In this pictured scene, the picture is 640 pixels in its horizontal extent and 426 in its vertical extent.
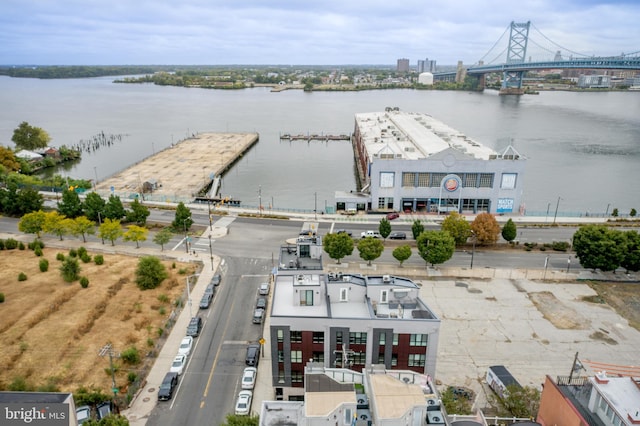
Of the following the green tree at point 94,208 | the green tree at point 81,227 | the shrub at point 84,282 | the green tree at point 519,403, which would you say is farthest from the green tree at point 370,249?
the green tree at point 94,208

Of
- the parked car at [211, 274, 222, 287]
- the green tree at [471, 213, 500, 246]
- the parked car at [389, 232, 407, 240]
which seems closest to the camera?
the parked car at [211, 274, 222, 287]

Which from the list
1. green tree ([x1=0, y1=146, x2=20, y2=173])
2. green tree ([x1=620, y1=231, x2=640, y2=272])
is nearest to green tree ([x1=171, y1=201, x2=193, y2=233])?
green tree ([x1=0, y1=146, x2=20, y2=173])

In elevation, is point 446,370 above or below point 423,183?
below

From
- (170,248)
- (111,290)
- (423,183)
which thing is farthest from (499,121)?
(111,290)

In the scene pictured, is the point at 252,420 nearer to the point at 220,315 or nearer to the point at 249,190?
the point at 220,315

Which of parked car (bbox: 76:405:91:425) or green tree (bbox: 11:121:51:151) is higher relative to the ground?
green tree (bbox: 11:121:51:151)

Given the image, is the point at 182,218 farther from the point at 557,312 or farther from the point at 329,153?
the point at 329,153

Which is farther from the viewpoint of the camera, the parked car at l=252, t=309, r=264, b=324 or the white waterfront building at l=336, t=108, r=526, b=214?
the white waterfront building at l=336, t=108, r=526, b=214

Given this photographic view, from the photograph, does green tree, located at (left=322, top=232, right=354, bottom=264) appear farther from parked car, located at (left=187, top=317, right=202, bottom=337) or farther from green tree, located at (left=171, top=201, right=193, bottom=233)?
green tree, located at (left=171, top=201, right=193, bottom=233)
